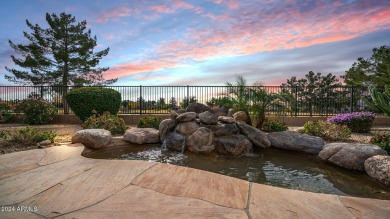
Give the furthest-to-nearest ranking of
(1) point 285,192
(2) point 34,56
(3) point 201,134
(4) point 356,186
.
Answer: (2) point 34,56 < (3) point 201,134 < (4) point 356,186 < (1) point 285,192

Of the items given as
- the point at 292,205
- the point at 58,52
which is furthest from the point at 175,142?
the point at 58,52

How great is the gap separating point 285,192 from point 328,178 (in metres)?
1.85

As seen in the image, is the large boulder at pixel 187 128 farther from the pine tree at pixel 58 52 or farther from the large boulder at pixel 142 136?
the pine tree at pixel 58 52

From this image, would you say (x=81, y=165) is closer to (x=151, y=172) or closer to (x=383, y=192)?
(x=151, y=172)

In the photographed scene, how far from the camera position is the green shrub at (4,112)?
37.2 ft

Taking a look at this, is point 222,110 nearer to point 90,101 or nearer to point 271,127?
point 271,127

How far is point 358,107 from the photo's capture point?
13.1m

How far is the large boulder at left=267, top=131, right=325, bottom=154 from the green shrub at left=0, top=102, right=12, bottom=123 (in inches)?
496

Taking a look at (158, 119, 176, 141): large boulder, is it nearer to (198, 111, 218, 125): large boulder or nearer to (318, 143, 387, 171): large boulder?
(198, 111, 218, 125): large boulder

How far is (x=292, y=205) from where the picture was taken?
7.06 ft

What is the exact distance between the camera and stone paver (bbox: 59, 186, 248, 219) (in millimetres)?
1899

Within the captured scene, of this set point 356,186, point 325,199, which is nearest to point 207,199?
point 325,199

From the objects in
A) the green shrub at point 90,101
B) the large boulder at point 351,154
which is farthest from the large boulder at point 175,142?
the green shrub at point 90,101

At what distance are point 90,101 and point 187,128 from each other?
6.41 meters
